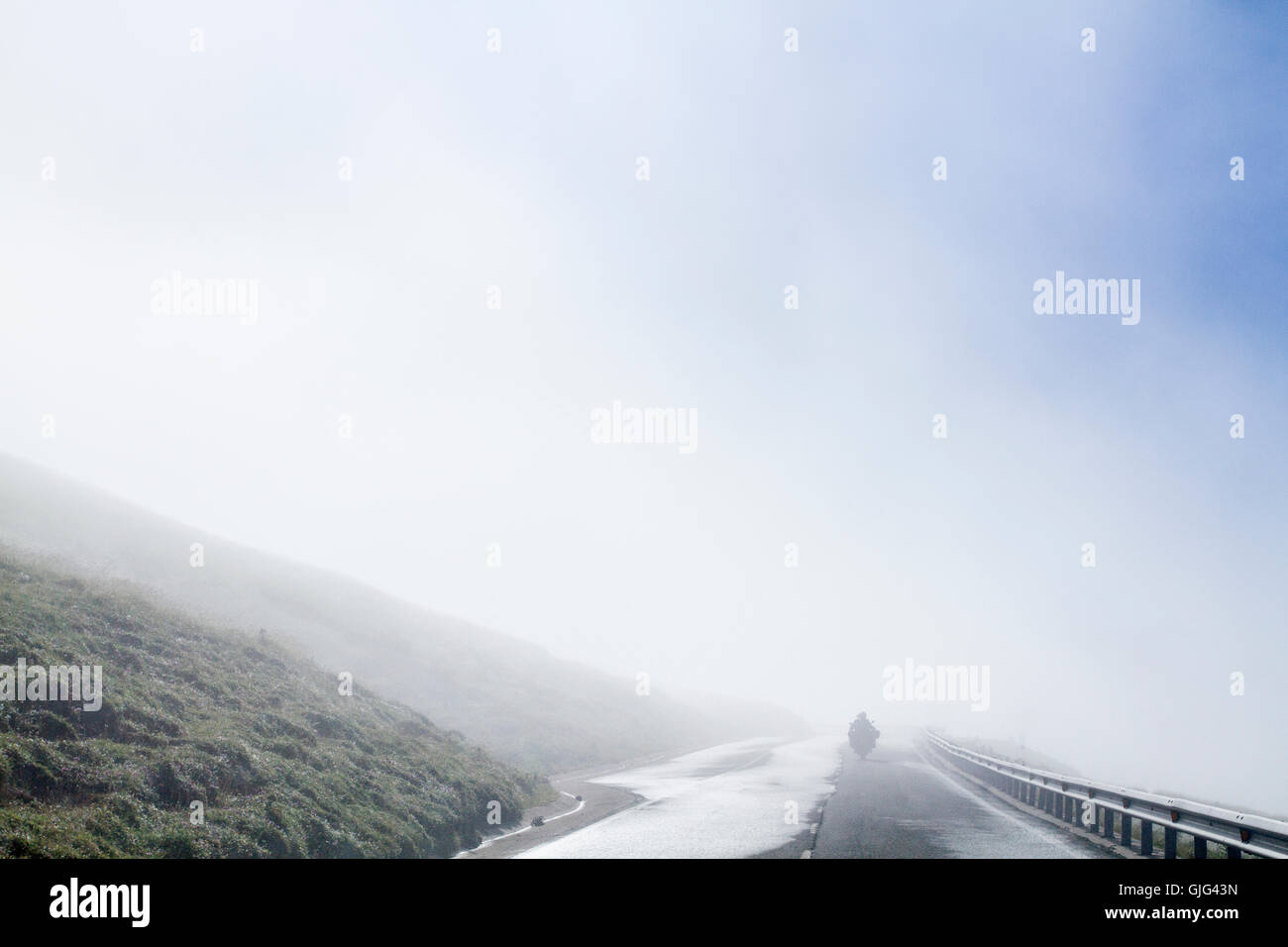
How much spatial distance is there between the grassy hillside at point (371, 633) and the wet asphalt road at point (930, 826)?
19319mm

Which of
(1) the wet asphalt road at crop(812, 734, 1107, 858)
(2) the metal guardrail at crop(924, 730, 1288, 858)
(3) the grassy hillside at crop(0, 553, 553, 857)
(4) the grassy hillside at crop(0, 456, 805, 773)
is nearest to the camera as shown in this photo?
(2) the metal guardrail at crop(924, 730, 1288, 858)

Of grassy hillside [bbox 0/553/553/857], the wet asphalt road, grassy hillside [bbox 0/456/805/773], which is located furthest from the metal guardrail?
grassy hillside [bbox 0/456/805/773]

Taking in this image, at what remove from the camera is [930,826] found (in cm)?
1862

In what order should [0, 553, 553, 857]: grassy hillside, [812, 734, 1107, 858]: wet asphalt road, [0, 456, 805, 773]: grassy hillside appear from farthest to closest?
[0, 456, 805, 773]: grassy hillside → [812, 734, 1107, 858]: wet asphalt road → [0, 553, 553, 857]: grassy hillside

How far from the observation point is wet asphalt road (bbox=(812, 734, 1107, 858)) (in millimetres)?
14766

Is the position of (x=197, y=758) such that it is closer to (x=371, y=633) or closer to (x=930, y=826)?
(x=930, y=826)

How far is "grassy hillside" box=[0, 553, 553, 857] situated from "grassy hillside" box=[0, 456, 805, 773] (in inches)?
576

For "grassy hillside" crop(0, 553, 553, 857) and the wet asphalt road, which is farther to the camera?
the wet asphalt road

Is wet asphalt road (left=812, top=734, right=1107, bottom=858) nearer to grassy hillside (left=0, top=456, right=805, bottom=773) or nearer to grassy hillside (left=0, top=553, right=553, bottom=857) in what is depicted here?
grassy hillside (left=0, top=553, right=553, bottom=857)

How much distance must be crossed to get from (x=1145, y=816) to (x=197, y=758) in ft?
55.5
